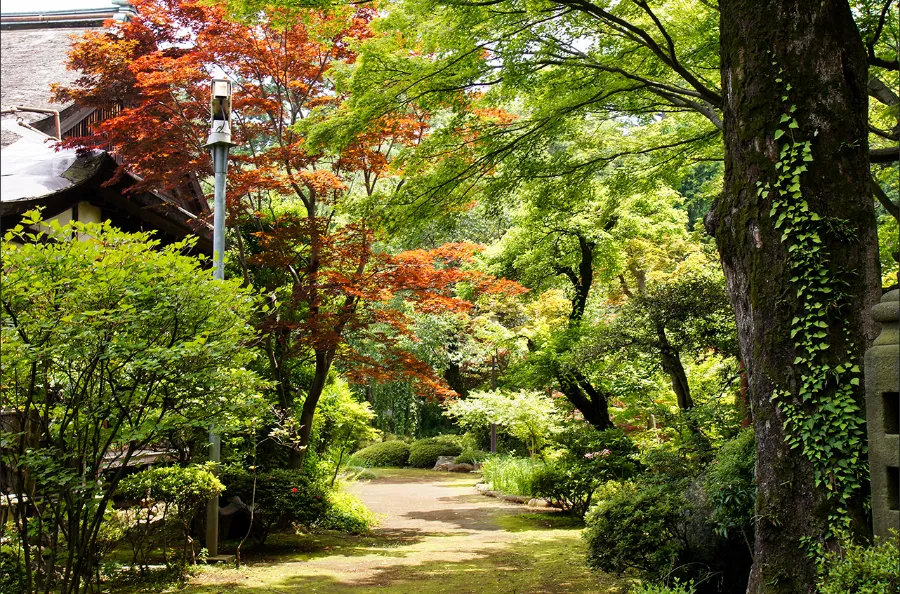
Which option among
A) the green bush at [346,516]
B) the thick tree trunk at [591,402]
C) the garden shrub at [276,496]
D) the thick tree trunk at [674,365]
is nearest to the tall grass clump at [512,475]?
the thick tree trunk at [591,402]

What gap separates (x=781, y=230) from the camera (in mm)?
5191

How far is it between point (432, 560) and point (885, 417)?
5.89 m

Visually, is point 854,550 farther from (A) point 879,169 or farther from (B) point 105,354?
(A) point 879,169

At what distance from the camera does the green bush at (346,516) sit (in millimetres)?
11227

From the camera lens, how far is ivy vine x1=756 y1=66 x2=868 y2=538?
4801 mm

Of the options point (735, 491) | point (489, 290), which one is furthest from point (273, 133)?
point (735, 491)

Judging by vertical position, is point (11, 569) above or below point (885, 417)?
below

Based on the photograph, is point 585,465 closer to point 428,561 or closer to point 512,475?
point 428,561

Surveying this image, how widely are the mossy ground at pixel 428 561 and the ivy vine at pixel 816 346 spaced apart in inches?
112

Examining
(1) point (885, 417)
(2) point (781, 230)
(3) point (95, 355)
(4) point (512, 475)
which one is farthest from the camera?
(4) point (512, 475)

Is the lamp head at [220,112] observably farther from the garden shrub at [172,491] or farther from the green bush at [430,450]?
the green bush at [430,450]

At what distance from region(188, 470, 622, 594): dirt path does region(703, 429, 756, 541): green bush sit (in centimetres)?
148

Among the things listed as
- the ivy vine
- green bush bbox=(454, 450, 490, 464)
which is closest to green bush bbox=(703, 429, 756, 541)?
the ivy vine

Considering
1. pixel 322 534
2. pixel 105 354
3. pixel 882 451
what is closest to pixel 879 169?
pixel 882 451
